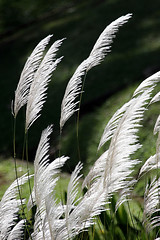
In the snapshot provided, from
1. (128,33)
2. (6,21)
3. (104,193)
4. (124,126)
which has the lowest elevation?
(104,193)

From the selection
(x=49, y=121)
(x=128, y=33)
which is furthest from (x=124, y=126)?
(x=128, y=33)

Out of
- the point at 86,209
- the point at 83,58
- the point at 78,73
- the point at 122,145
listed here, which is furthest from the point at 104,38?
the point at 83,58

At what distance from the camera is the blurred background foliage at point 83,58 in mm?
4492

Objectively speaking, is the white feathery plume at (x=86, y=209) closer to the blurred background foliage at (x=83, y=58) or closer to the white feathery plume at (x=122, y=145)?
the white feathery plume at (x=122, y=145)

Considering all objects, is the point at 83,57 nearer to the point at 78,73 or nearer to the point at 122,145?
the point at 78,73

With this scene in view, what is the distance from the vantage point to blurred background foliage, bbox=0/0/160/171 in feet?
14.7

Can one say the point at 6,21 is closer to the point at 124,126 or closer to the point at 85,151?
the point at 85,151

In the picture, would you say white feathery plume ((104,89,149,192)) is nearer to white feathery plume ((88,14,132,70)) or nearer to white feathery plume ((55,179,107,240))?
white feathery plume ((55,179,107,240))

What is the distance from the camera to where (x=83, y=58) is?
5965mm

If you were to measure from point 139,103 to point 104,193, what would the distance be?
33 cm

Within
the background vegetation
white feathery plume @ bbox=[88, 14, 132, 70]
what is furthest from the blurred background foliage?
white feathery plume @ bbox=[88, 14, 132, 70]

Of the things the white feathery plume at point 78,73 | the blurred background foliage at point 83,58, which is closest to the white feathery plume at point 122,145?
the white feathery plume at point 78,73

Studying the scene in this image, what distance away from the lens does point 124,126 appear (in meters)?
1.58

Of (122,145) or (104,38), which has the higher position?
(104,38)
